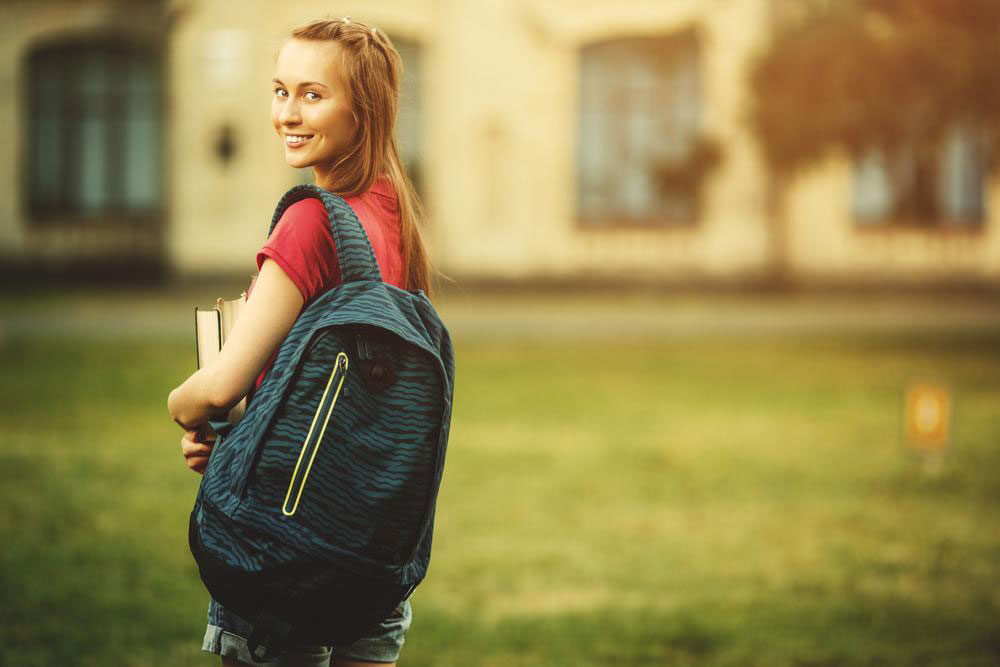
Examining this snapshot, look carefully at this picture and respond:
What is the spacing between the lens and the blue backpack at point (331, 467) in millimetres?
2041

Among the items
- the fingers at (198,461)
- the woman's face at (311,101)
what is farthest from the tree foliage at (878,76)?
the fingers at (198,461)

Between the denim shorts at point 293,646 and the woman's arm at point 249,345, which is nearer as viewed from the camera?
the woman's arm at point 249,345

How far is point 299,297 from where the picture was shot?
214 cm

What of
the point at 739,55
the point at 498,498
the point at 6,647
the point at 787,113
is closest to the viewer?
the point at 6,647

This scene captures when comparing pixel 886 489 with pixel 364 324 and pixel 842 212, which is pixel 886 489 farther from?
pixel 842 212

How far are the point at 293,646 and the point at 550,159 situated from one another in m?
20.5

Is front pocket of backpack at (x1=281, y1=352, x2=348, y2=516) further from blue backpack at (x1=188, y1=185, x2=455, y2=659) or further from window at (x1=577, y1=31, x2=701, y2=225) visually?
window at (x1=577, y1=31, x2=701, y2=225)

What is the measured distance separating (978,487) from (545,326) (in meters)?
9.80

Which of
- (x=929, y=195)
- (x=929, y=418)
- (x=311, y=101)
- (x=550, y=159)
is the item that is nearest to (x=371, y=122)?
(x=311, y=101)

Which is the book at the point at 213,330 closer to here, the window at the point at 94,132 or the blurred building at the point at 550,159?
the blurred building at the point at 550,159

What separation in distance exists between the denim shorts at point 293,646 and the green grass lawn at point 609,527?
2277 millimetres

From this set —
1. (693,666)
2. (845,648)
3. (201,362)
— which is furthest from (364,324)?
(845,648)

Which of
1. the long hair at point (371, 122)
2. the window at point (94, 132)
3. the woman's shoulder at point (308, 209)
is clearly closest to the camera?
the woman's shoulder at point (308, 209)

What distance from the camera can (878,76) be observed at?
12.1 metres
